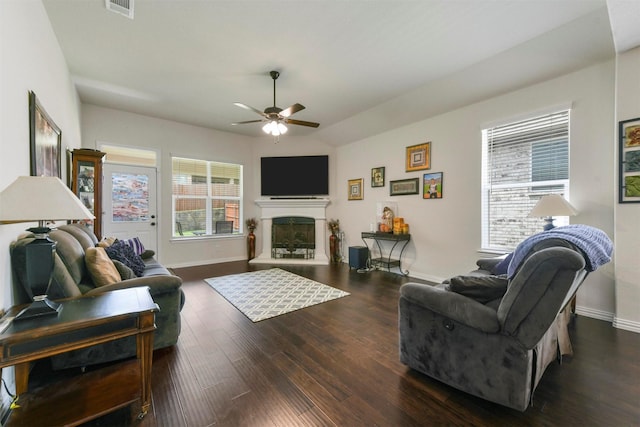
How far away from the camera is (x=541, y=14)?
7.81ft

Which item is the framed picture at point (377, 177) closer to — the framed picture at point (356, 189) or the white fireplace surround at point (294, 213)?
the framed picture at point (356, 189)

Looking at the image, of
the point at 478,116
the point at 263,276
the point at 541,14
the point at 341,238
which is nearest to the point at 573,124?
the point at 478,116

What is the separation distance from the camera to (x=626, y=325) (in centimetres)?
261

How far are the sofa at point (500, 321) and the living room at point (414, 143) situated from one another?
1.47 m

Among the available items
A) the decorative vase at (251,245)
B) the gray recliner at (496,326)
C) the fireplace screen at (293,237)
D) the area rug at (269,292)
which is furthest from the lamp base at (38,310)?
the fireplace screen at (293,237)

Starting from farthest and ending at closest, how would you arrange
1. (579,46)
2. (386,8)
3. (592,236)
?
(579,46), (386,8), (592,236)

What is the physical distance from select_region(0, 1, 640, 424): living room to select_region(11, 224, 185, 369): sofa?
0.77 feet

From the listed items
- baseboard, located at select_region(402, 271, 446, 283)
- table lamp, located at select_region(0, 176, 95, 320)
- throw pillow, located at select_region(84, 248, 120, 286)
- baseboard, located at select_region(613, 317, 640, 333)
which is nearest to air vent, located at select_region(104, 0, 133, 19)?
table lamp, located at select_region(0, 176, 95, 320)

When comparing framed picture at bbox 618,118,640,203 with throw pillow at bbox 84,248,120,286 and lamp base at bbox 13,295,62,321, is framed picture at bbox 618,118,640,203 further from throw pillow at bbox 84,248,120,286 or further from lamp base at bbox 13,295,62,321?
throw pillow at bbox 84,248,120,286

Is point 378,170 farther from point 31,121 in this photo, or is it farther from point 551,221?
point 31,121

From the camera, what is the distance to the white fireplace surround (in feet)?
20.5

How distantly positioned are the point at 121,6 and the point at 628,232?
5316 mm

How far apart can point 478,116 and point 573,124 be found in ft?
3.61

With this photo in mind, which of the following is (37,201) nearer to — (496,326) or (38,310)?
(38,310)
